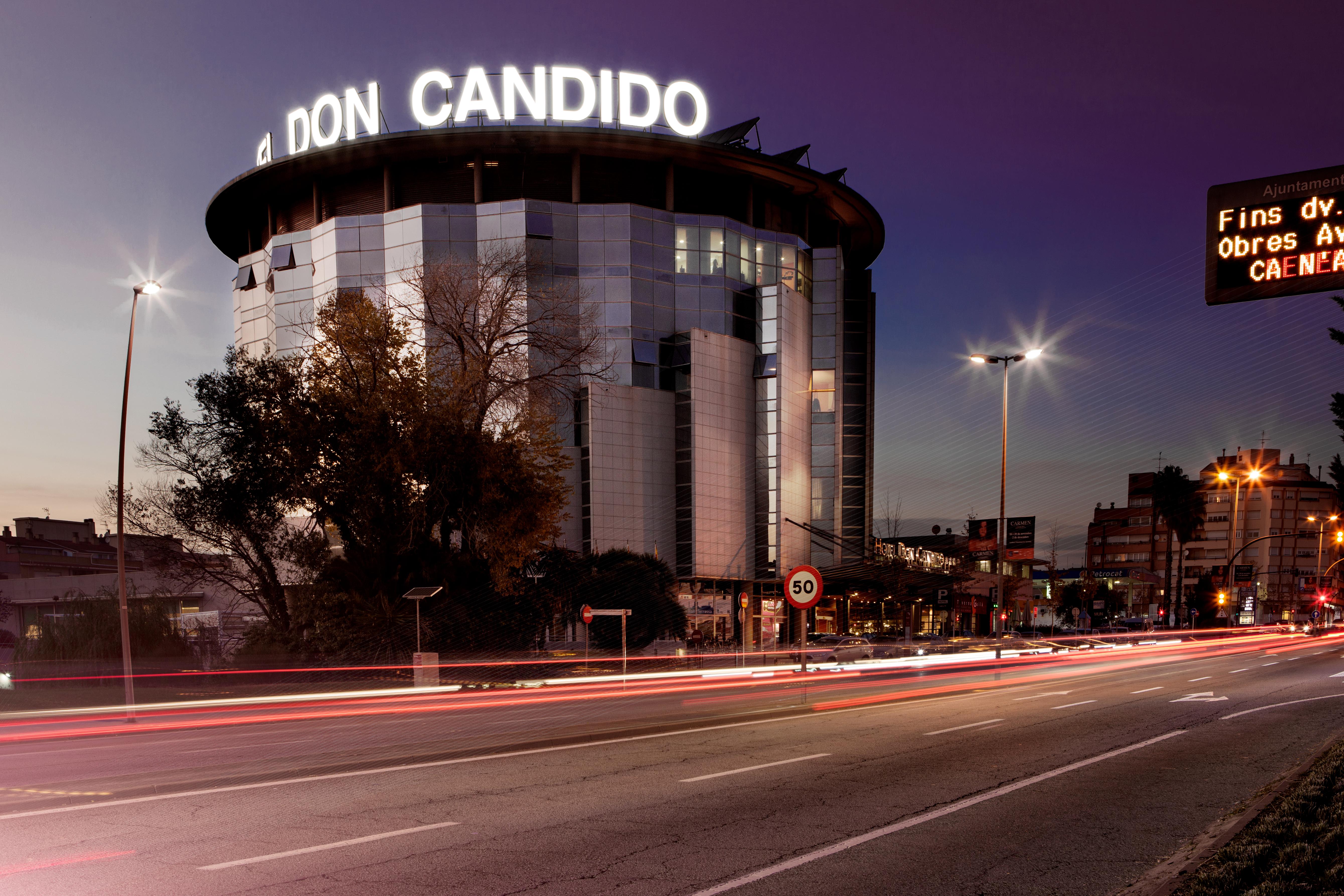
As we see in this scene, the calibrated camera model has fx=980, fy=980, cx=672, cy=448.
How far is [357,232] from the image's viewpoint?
209 feet

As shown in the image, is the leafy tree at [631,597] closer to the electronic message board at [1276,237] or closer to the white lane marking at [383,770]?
the white lane marking at [383,770]

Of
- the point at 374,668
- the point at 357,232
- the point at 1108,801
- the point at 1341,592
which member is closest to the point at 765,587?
the point at 357,232

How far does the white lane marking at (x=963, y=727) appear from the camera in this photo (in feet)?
54.0

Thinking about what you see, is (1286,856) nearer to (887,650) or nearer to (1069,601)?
(887,650)

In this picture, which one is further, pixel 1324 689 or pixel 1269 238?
pixel 1324 689

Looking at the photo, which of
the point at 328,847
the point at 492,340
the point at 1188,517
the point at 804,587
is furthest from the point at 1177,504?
the point at 328,847

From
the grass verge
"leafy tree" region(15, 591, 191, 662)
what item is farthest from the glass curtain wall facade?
the grass verge

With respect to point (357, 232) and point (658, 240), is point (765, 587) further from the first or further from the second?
point (357, 232)

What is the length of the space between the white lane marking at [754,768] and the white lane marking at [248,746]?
762cm

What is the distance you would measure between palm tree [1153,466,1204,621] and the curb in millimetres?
89113

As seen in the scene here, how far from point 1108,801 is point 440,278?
3069 cm

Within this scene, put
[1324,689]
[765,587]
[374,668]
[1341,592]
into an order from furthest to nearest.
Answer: [1341,592]
[765,587]
[374,668]
[1324,689]

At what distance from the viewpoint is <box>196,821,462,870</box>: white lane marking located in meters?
7.71

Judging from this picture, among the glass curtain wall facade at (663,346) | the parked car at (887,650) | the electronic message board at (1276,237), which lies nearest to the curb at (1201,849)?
the electronic message board at (1276,237)
